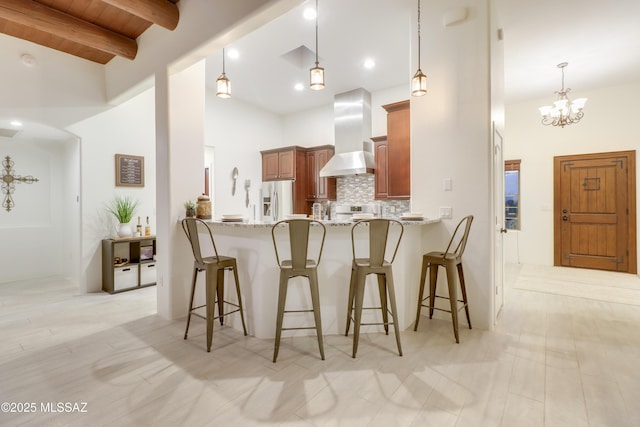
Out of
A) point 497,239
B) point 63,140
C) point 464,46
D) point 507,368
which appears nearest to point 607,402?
point 507,368

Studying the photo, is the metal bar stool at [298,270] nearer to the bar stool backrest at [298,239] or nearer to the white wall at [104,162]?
the bar stool backrest at [298,239]

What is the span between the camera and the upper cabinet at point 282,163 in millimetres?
6332

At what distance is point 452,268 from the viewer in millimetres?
2795

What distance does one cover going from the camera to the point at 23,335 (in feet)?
9.48

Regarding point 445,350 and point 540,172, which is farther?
point 540,172

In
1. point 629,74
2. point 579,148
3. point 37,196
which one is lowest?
point 37,196

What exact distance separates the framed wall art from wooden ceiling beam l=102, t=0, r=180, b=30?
2.31 metres

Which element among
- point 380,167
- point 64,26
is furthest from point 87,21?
point 380,167

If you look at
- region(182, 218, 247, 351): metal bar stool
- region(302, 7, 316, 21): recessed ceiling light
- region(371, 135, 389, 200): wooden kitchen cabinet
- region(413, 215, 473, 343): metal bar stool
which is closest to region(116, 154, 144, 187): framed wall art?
region(182, 218, 247, 351): metal bar stool

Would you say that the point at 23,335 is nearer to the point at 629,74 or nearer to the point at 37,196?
the point at 37,196

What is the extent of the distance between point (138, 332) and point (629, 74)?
301 inches

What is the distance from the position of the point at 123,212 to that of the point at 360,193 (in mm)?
4036

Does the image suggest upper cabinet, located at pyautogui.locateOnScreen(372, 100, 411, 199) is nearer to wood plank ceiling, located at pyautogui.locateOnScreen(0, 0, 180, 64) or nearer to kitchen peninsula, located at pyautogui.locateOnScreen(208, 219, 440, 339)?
kitchen peninsula, located at pyautogui.locateOnScreen(208, 219, 440, 339)

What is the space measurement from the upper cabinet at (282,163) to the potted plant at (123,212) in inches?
107
